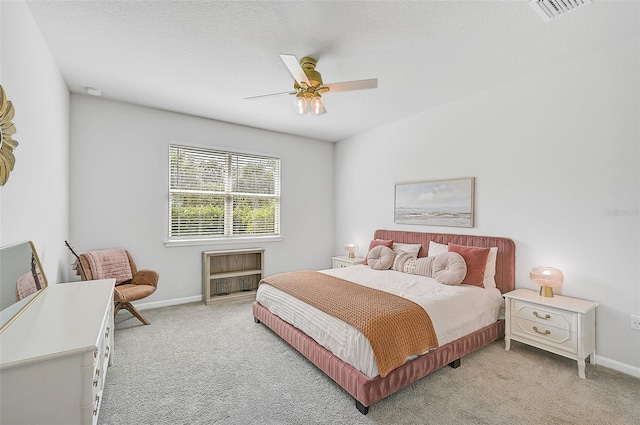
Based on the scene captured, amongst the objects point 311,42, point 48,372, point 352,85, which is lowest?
point 48,372

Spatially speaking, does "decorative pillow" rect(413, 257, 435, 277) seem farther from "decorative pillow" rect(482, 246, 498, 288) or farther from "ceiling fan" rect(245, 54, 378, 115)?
"ceiling fan" rect(245, 54, 378, 115)

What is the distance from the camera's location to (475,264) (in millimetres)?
3107

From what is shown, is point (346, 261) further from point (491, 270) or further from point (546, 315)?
point (546, 315)

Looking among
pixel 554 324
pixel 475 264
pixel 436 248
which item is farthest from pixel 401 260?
pixel 554 324

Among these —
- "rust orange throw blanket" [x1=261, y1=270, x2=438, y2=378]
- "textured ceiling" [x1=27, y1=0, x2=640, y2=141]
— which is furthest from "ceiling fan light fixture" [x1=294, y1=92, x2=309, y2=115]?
"rust orange throw blanket" [x1=261, y1=270, x2=438, y2=378]

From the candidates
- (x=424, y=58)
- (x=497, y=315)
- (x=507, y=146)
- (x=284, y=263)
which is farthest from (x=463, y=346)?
(x=284, y=263)

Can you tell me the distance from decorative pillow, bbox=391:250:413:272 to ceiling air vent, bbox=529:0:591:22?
2.64m

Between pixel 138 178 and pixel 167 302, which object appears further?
pixel 167 302

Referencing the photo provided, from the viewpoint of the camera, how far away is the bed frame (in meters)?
1.96

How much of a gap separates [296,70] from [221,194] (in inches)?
107

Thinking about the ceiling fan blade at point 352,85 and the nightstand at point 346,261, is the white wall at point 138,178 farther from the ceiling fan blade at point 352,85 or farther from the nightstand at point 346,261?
the ceiling fan blade at point 352,85

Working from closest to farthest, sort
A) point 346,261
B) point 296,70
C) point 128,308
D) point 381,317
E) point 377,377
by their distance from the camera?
point 377,377 → point 381,317 → point 296,70 → point 128,308 → point 346,261

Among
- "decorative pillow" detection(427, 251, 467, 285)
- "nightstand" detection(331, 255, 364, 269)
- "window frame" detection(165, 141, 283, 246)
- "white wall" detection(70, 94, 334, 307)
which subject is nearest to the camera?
A: "decorative pillow" detection(427, 251, 467, 285)

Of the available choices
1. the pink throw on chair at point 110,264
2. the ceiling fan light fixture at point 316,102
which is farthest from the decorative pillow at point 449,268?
the pink throw on chair at point 110,264
